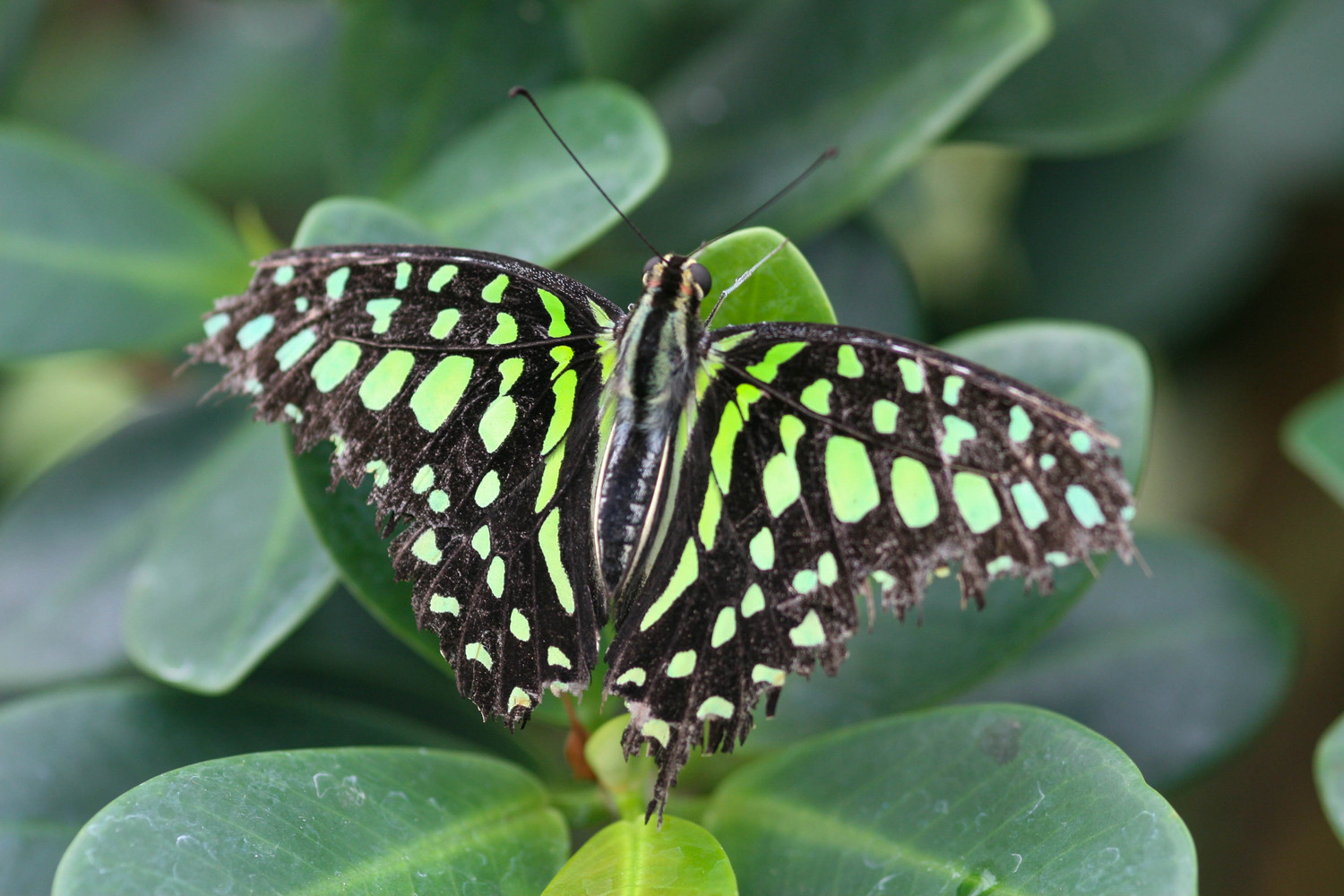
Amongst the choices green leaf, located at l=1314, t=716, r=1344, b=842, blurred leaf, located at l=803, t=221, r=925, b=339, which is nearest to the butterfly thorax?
Result: blurred leaf, located at l=803, t=221, r=925, b=339

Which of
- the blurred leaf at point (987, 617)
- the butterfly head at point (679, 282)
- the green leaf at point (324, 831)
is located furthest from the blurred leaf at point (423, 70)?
the green leaf at point (324, 831)

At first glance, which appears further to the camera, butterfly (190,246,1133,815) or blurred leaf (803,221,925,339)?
blurred leaf (803,221,925,339)

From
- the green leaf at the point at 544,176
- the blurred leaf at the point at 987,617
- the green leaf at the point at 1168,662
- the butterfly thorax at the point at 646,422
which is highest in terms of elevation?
the green leaf at the point at 544,176

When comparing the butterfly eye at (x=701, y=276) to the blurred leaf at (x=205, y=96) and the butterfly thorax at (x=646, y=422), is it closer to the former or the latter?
the butterfly thorax at (x=646, y=422)

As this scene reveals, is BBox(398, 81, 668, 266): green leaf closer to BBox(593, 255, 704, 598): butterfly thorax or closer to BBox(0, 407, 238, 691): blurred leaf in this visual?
BBox(593, 255, 704, 598): butterfly thorax

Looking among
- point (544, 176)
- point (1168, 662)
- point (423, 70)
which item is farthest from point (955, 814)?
point (423, 70)

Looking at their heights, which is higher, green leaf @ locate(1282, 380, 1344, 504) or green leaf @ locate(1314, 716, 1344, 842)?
green leaf @ locate(1314, 716, 1344, 842)

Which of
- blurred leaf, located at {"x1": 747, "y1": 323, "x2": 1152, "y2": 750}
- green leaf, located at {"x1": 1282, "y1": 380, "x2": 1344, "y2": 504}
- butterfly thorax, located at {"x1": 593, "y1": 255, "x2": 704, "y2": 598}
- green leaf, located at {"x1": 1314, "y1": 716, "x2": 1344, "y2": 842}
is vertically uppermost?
butterfly thorax, located at {"x1": 593, "y1": 255, "x2": 704, "y2": 598}
